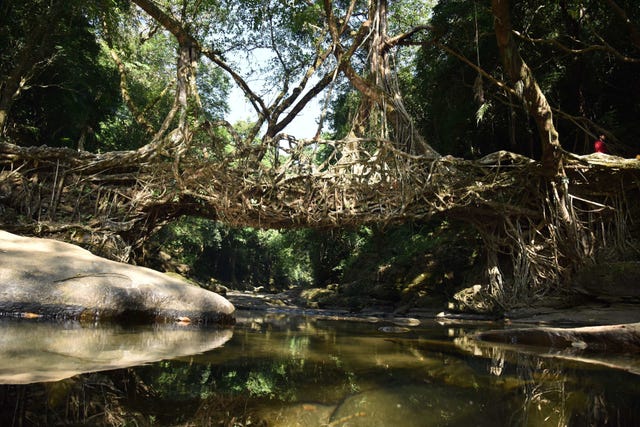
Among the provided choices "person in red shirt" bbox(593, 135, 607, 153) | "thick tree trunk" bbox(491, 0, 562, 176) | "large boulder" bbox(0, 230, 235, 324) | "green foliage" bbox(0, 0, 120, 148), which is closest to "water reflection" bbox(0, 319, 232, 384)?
"large boulder" bbox(0, 230, 235, 324)

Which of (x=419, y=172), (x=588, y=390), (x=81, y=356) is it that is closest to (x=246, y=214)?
(x=419, y=172)

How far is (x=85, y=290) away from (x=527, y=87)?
5970mm

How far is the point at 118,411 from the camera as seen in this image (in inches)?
54.7

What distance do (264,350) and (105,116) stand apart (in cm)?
1361

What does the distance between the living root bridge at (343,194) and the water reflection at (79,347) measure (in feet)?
13.5

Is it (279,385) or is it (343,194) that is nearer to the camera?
(279,385)

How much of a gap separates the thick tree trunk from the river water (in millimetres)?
4206

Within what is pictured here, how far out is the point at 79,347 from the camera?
2.32 metres

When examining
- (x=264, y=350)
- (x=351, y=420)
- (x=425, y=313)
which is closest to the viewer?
(x=351, y=420)

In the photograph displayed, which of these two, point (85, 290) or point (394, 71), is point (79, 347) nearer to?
point (85, 290)

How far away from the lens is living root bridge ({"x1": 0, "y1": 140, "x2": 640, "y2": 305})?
270 inches

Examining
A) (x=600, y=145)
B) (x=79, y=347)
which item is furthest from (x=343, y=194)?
(x=79, y=347)

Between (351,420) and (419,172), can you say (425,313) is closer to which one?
(419,172)

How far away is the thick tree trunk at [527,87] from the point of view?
5.74m
